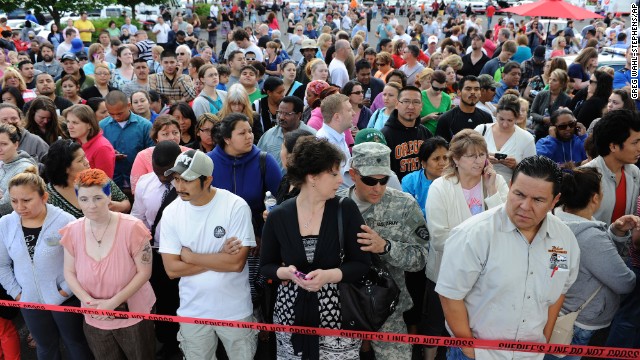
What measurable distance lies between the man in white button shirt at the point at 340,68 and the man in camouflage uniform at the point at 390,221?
547cm

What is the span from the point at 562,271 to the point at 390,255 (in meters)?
0.97

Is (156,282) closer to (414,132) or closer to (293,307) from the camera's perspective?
(293,307)

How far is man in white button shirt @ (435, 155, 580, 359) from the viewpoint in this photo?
258 centimetres

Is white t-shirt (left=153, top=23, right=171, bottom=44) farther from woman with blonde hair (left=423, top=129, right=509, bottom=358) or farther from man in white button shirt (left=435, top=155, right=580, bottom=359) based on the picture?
man in white button shirt (left=435, top=155, right=580, bottom=359)

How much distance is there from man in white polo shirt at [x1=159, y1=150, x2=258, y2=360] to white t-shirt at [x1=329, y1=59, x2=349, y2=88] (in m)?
5.78

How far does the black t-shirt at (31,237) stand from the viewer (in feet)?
11.9

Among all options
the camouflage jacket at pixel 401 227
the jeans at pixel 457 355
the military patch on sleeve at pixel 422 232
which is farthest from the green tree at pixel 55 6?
the jeans at pixel 457 355

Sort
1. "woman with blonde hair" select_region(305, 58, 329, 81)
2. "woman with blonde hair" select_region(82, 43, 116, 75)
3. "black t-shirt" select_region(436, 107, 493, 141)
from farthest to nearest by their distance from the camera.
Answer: "woman with blonde hair" select_region(82, 43, 116, 75) → "woman with blonde hair" select_region(305, 58, 329, 81) → "black t-shirt" select_region(436, 107, 493, 141)

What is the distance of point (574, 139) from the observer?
5.67 metres

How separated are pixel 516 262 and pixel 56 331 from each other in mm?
3253

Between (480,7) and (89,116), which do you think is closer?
(89,116)

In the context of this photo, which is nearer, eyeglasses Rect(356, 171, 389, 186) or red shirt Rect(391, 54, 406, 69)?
eyeglasses Rect(356, 171, 389, 186)

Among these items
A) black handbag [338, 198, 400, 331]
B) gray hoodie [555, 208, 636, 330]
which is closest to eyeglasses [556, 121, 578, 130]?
gray hoodie [555, 208, 636, 330]

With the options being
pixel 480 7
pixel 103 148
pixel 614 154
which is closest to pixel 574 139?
pixel 614 154
